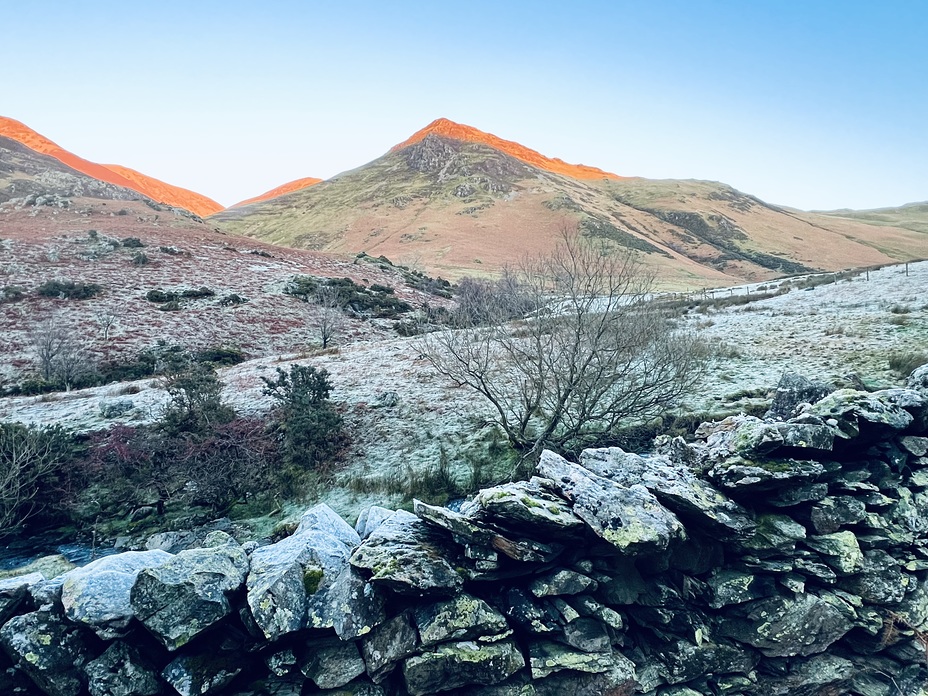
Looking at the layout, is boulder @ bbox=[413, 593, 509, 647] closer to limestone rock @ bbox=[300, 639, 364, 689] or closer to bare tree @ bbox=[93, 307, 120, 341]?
limestone rock @ bbox=[300, 639, 364, 689]

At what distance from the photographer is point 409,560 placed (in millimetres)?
6145

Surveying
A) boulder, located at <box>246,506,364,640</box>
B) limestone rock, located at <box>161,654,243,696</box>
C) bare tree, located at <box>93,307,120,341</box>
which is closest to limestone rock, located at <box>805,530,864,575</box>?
boulder, located at <box>246,506,364,640</box>

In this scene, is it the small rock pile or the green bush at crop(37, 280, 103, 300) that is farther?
the green bush at crop(37, 280, 103, 300)

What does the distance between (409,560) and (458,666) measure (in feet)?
4.37

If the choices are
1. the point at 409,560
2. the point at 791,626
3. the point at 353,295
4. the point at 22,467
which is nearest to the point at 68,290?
the point at 353,295

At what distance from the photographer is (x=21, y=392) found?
68.7 feet

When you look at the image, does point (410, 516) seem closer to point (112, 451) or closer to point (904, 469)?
point (904, 469)

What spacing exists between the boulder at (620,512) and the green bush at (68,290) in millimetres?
38802

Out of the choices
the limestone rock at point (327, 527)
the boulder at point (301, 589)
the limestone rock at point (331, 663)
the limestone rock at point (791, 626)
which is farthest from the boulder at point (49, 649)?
the limestone rock at point (791, 626)

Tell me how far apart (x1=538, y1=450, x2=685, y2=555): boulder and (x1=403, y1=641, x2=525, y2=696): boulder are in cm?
191

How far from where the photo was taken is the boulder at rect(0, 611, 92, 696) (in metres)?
5.27

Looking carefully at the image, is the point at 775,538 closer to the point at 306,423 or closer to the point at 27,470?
the point at 306,423

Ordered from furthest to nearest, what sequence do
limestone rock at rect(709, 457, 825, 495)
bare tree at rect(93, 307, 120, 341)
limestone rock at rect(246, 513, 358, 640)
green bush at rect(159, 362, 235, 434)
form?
1. bare tree at rect(93, 307, 120, 341)
2. green bush at rect(159, 362, 235, 434)
3. limestone rock at rect(709, 457, 825, 495)
4. limestone rock at rect(246, 513, 358, 640)

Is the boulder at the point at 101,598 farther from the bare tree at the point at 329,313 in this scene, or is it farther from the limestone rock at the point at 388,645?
the bare tree at the point at 329,313
